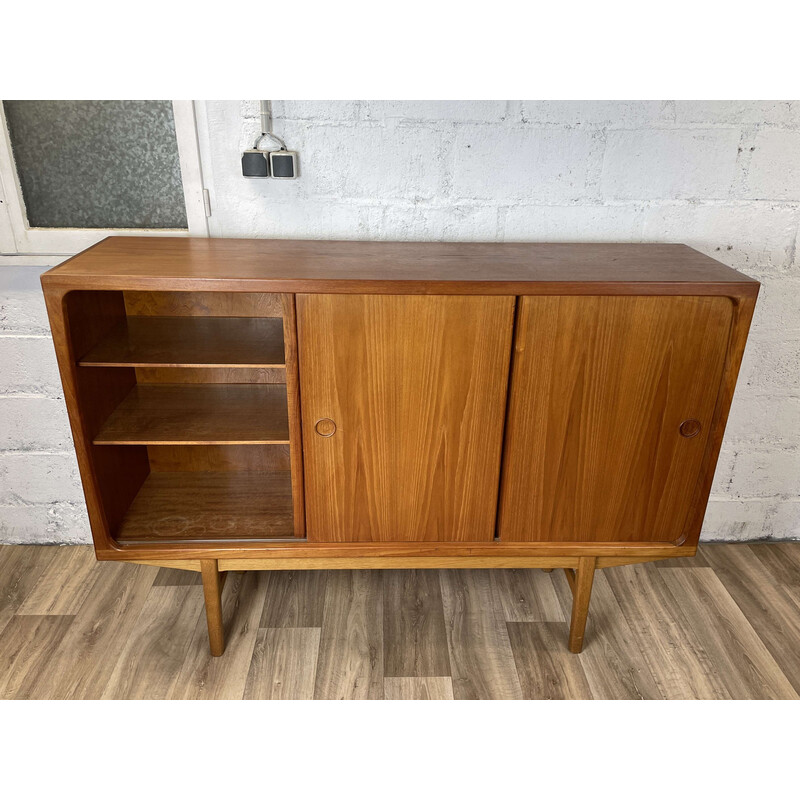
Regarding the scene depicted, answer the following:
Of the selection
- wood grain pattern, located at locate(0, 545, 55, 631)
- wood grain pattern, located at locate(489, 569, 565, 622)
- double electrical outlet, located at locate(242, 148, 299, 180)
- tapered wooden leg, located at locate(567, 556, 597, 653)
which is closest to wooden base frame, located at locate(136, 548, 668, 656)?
tapered wooden leg, located at locate(567, 556, 597, 653)

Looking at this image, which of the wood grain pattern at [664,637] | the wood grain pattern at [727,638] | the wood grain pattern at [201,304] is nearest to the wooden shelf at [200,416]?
the wood grain pattern at [201,304]

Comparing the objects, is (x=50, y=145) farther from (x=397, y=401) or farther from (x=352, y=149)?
(x=397, y=401)

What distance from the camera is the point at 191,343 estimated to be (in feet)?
5.58

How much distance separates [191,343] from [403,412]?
1.95ft

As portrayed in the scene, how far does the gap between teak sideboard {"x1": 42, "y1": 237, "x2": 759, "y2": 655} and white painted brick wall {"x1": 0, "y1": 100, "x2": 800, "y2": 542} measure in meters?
0.13

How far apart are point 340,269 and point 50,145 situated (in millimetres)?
952

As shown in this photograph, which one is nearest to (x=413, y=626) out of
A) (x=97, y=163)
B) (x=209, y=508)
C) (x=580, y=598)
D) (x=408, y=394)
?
(x=580, y=598)

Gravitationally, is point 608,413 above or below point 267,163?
below

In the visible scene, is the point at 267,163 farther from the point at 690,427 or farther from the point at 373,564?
the point at 690,427

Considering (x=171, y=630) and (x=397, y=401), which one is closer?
(x=397, y=401)

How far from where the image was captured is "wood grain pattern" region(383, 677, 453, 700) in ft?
5.64

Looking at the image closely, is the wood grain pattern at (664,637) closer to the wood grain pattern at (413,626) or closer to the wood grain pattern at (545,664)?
the wood grain pattern at (545,664)

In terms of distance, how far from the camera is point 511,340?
4.94 ft
